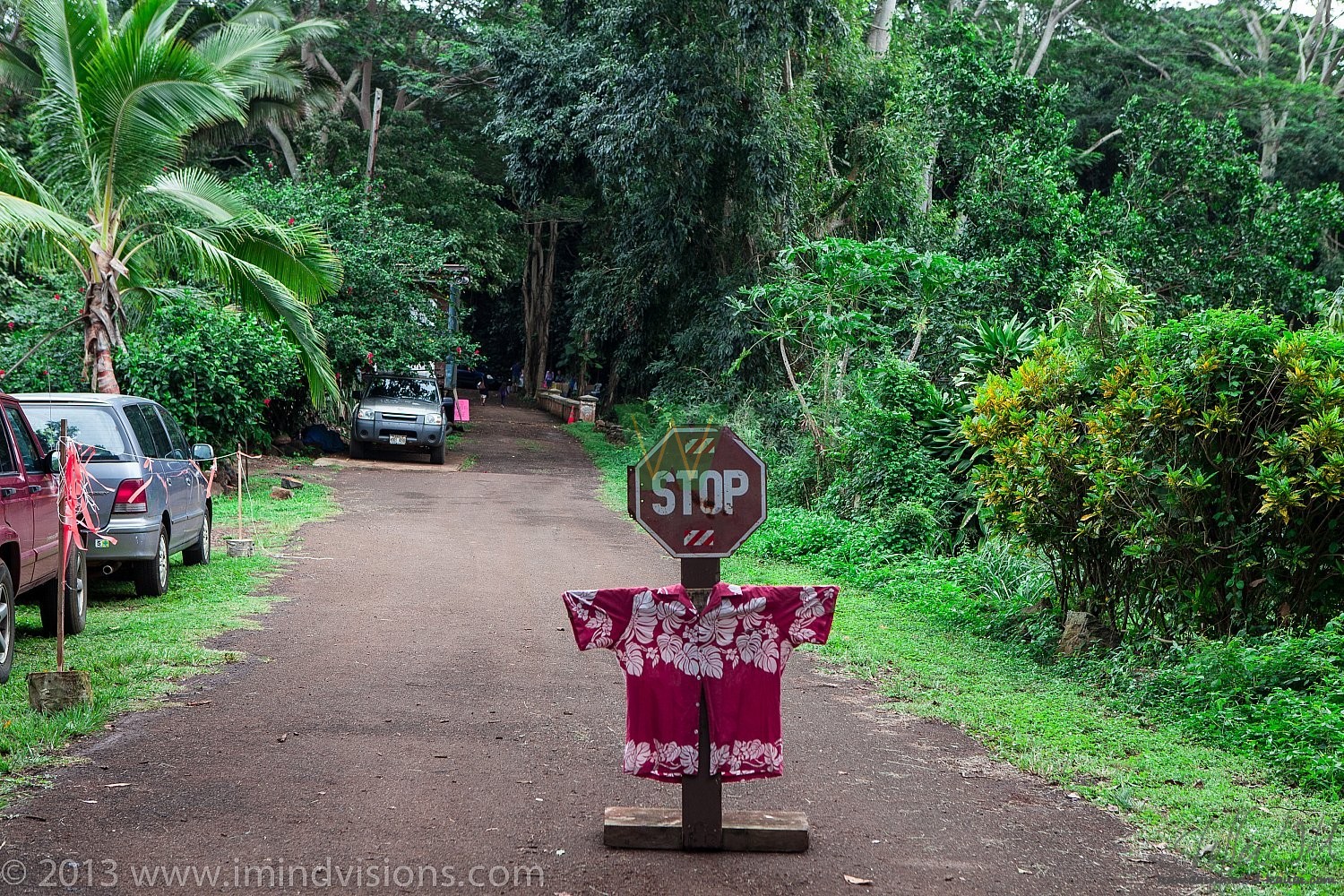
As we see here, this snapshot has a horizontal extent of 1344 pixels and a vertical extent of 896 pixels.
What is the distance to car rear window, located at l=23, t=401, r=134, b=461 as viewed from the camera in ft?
33.3

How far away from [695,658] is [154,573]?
720cm

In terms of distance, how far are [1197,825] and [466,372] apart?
56.0 metres

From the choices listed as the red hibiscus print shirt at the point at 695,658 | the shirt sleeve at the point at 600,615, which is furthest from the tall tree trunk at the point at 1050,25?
the shirt sleeve at the point at 600,615

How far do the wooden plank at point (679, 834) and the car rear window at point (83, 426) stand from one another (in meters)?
6.98

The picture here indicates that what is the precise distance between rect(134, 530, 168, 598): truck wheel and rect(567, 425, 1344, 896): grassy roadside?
5.82 metres

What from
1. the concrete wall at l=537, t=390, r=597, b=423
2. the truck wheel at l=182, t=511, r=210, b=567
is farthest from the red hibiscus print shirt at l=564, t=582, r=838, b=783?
the concrete wall at l=537, t=390, r=597, b=423

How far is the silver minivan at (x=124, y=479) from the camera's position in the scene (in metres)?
9.89

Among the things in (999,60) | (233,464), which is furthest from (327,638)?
(999,60)

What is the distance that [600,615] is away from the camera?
15.9 feet

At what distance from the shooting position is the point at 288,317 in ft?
51.6

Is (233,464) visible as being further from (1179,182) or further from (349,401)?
(1179,182)

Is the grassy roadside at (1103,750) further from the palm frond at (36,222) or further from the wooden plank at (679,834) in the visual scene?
the palm frond at (36,222)

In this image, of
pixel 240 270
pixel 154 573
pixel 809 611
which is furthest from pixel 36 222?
pixel 809 611

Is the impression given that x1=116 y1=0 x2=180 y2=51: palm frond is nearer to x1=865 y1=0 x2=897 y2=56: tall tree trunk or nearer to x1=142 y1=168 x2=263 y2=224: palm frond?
x1=142 y1=168 x2=263 y2=224: palm frond
